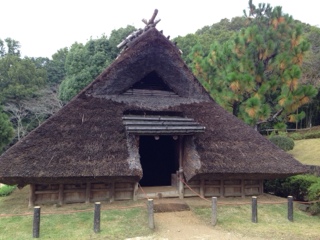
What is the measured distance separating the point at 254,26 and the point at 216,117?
27.9ft

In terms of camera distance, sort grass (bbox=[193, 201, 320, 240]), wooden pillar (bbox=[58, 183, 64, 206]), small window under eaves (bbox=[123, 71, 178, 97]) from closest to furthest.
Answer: grass (bbox=[193, 201, 320, 240]) → wooden pillar (bbox=[58, 183, 64, 206]) → small window under eaves (bbox=[123, 71, 178, 97])

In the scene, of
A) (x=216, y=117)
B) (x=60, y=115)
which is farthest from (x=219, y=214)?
(x=60, y=115)

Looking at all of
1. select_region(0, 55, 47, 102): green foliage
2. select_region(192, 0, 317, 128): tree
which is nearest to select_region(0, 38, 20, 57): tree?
select_region(0, 55, 47, 102): green foliage

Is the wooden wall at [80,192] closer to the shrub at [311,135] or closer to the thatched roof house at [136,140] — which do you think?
the thatched roof house at [136,140]

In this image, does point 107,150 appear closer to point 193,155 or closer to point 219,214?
point 193,155

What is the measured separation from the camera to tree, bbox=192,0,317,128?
1647 cm

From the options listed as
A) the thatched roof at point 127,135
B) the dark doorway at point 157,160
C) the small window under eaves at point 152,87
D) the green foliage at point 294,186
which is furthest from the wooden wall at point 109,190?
the small window under eaves at point 152,87

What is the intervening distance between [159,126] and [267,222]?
14.8ft

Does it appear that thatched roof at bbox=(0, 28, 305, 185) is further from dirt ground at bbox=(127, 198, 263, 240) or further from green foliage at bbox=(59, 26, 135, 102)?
green foliage at bbox=(59, 26, 135, 102)

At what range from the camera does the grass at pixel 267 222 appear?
773cm

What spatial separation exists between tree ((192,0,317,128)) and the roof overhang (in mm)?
7239

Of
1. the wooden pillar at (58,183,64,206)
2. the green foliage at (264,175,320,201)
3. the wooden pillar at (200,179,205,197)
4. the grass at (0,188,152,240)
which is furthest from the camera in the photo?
the wooden pillar at (200,179,205,197)

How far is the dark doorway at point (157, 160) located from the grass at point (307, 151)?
9806 millimetres

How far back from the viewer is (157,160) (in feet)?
46.4
